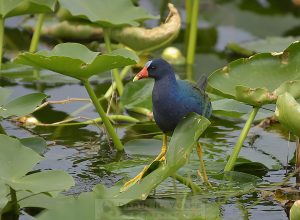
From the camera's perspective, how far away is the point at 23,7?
12.9 feet

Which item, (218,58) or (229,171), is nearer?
(229,171)

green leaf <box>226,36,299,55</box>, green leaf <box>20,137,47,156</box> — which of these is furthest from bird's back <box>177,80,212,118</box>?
green leaf <box>226,36,299,55</box>

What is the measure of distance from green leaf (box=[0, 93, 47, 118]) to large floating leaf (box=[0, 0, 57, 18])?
69 cm

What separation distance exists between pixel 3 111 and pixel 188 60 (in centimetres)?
192

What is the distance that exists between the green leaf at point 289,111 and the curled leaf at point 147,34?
5.30ft

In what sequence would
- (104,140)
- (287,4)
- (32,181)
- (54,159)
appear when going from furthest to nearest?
(287,4), (104,140), (54,159), (32,181)

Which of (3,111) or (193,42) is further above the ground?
(193,42)

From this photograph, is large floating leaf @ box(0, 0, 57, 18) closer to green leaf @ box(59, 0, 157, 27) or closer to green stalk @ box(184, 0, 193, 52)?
green leaf @ box(59, 0, 157, 27)

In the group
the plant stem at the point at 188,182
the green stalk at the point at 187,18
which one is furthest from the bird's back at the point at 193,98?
the green stalk at the point at 187,18

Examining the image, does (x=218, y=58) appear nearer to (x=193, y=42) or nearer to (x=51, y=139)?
(x=193, y=42)

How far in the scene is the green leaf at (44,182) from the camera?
270 cm

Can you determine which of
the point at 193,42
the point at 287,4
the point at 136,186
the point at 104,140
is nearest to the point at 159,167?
the point at 136,186

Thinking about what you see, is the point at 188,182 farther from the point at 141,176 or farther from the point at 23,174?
the point at 23,174

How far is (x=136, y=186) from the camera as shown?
2838mm
